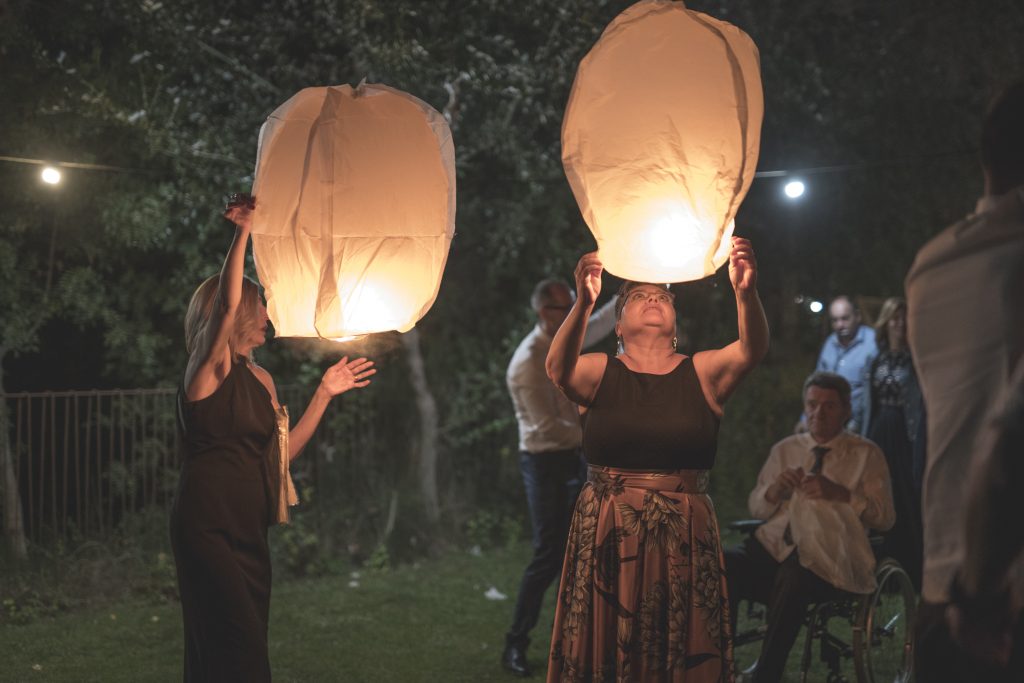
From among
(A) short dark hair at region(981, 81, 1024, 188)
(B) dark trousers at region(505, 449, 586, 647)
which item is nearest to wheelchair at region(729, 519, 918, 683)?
(B) dark trousers at region(505, 449, 586, 647)

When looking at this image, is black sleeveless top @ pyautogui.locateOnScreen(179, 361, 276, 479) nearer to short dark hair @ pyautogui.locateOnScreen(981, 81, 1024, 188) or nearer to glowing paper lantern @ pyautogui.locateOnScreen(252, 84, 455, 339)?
glowing paper lantern @ pyautogui.locateOnScreen(252, 84, 455, 339)

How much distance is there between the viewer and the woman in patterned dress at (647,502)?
3.21 metres

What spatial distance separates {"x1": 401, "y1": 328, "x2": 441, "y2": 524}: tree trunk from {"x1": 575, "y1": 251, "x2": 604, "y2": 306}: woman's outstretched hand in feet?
19.5

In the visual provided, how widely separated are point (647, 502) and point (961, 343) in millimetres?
1462

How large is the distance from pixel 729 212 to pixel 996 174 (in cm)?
98

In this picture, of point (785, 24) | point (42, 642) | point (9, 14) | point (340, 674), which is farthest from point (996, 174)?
point (785, 24)

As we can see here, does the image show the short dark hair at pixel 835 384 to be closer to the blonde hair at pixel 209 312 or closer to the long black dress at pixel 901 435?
the long black dress at pixel 901 435

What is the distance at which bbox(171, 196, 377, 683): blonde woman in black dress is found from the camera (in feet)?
11.1

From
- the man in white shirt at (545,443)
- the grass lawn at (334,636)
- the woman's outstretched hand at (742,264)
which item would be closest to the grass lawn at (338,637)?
the grass lawn at (334,636)

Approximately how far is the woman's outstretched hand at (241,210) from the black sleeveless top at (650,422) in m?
1.29

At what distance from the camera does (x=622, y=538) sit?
3.29 m

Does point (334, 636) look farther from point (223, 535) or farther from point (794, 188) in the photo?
point (794, 188)

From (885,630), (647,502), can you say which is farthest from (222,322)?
(885,630)

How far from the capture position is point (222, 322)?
131 inches
